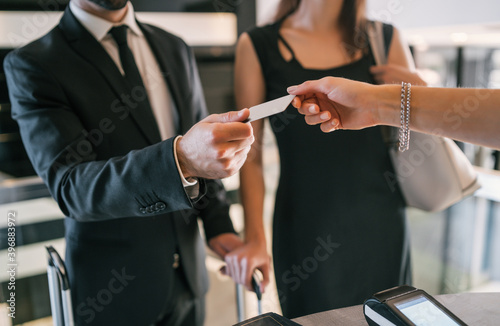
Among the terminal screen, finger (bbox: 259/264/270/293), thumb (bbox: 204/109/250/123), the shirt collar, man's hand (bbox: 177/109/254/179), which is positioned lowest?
finger (bbox: 259/264/270/293)

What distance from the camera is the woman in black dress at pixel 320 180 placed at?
1.26 meters

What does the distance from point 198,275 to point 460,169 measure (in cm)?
85

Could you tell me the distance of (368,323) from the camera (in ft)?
2.61

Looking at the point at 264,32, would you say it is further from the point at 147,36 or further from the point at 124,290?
the point at 124,290

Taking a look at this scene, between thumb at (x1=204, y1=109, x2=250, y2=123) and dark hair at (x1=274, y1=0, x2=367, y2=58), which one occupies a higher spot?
dark hair at (x1=274, y1=0, x2=367, y2=58)

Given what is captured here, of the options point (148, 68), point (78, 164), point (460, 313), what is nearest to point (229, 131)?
point (78, 164)

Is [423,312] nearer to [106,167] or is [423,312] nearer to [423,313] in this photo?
[423,313]

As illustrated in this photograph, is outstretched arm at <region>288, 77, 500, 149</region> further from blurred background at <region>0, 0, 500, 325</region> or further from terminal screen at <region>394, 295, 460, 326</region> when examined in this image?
blurred background at <region>0, 0, 500, 325</region>

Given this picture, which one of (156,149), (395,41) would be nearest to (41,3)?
(156,149)

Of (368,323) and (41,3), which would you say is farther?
(41,3)

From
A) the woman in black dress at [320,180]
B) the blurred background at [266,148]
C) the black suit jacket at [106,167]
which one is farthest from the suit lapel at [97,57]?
the blurred background at [266,148]

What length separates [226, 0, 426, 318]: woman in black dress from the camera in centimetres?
126

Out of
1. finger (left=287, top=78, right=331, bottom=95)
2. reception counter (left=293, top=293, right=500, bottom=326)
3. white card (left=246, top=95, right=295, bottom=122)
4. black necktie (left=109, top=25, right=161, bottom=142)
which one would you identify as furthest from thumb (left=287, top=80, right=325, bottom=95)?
reception counter (left=293, top=293, right=500, bottom=326)

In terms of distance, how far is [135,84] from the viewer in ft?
Answer: 3.63
